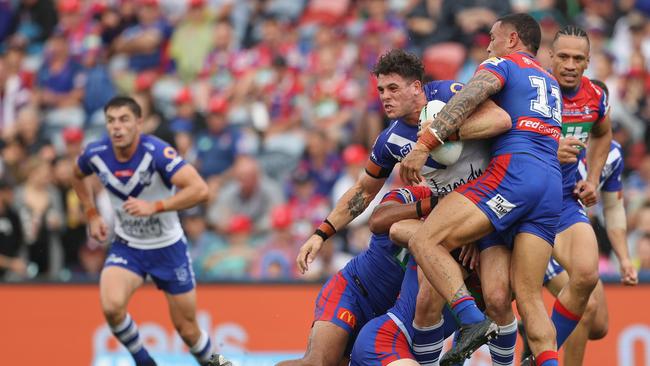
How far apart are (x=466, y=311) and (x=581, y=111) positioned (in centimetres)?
251

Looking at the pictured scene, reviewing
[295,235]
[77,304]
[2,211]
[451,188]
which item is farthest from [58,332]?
[451,188]

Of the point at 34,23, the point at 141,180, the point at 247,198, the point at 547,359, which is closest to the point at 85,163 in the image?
the point at 141,180

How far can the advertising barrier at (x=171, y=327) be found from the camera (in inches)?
504

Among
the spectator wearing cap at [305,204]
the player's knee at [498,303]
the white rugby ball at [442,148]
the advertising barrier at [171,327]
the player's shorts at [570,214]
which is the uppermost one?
the white rugby ball at [442,148]

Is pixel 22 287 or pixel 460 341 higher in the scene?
pixel 460 341

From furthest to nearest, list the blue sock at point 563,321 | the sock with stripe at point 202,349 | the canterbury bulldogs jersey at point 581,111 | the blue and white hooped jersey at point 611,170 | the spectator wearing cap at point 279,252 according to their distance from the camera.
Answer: the spectator wearing cap at point 279,252 → the sock with stripe at point 202,349 → the blue and white hooped jersey at point 611,170 → the canterbury bulldogs jersey at point 581,111 → the blue sock at point 563,321

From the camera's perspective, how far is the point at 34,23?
18984 millimetres

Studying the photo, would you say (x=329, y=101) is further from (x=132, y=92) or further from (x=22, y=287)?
(x=22, y=287)

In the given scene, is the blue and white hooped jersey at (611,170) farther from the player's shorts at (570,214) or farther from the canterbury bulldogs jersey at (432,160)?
the canterbury bulldogs jersey at (432,160)

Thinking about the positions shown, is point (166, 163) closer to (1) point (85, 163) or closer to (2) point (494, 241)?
(1) point (85, 163)

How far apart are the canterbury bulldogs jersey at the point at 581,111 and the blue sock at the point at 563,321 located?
1.09 m

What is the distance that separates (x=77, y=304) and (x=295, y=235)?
8.53 feet

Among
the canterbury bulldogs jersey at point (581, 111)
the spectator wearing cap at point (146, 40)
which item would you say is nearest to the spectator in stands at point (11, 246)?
the spectator wearing cap at point (146, 40)

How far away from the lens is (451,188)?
891cm
